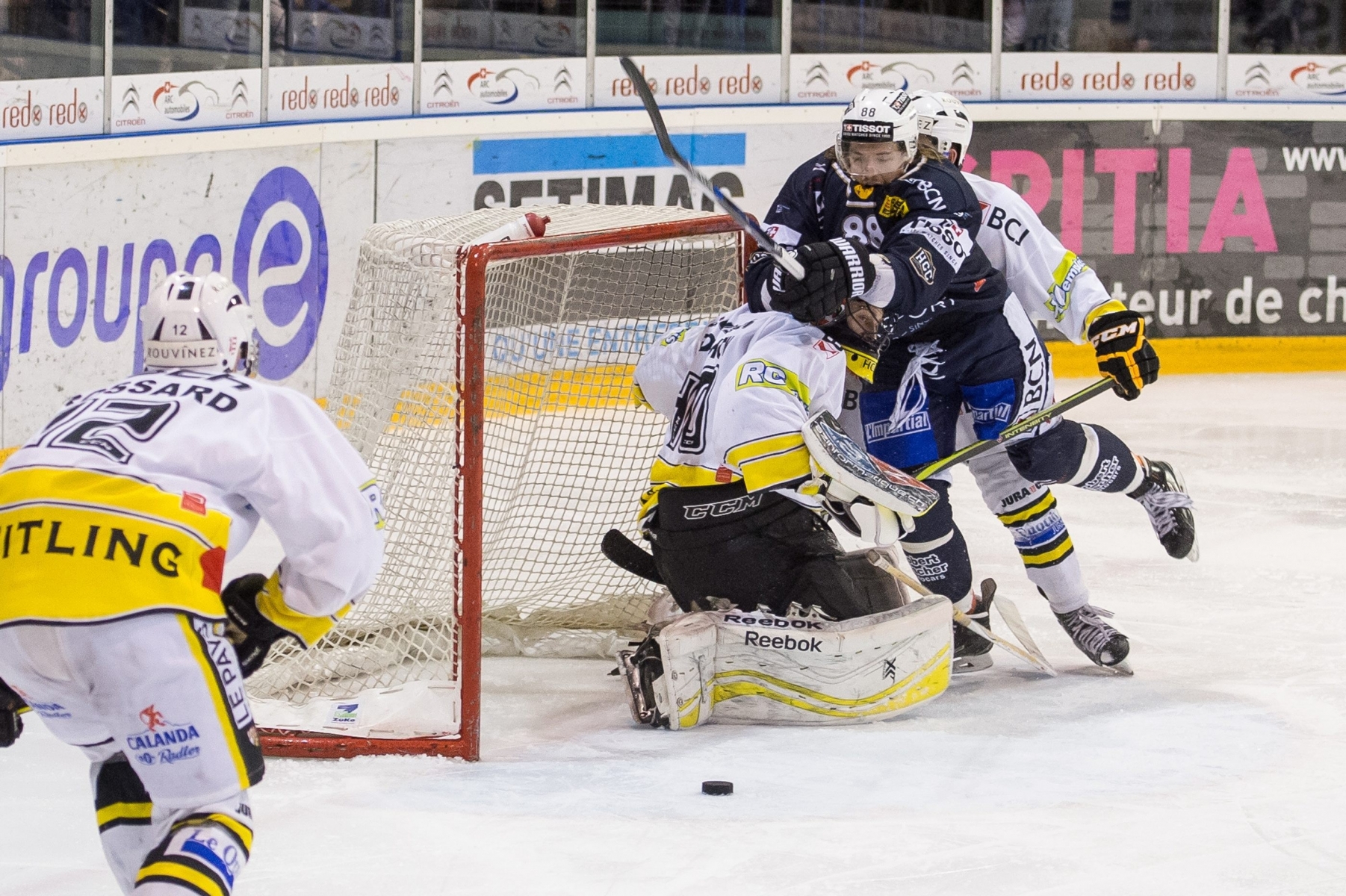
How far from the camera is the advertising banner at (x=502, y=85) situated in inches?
264

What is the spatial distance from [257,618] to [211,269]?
3.62 metres

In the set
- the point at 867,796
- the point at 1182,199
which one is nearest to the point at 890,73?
the point at 1182,199

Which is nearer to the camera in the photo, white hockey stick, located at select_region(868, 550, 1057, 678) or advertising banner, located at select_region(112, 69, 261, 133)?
white hockey stick, located at select_region(868, 550, 1057, 678)

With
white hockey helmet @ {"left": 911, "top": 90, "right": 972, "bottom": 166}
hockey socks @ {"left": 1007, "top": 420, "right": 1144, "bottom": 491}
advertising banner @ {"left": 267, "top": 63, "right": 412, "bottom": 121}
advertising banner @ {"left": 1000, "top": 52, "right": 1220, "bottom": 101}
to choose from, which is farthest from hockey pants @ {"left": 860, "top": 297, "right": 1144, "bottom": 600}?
advertising banner @ {"left": 1000, "top": 52, "right": 1220, "bottom": 101}

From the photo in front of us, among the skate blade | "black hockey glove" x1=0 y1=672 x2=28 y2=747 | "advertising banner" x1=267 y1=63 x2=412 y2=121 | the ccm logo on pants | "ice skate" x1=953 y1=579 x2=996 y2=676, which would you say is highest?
"advertising banner" x1=267 y1=63 x2=412 y2=121

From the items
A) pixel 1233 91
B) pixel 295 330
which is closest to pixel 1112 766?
pixel 295 330

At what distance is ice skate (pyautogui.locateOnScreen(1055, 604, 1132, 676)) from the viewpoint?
12.6ft

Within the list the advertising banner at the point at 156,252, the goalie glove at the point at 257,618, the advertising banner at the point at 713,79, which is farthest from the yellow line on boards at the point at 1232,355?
the goalie glove at the point at 257,618

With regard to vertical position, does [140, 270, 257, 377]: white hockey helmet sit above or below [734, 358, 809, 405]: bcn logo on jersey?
above

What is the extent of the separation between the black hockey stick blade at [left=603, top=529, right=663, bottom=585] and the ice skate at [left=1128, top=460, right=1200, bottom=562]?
→ 1069 millimetres

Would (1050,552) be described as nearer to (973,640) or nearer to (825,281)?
(973,640)

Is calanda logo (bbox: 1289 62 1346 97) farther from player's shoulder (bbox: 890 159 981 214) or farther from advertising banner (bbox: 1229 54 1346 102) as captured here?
player's shoulder (bbox: 890 159 981 214)

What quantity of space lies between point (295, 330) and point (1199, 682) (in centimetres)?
319

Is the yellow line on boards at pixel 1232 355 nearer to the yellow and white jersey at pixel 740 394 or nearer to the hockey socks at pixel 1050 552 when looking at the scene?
the hockey socks at pixel 1050 552
